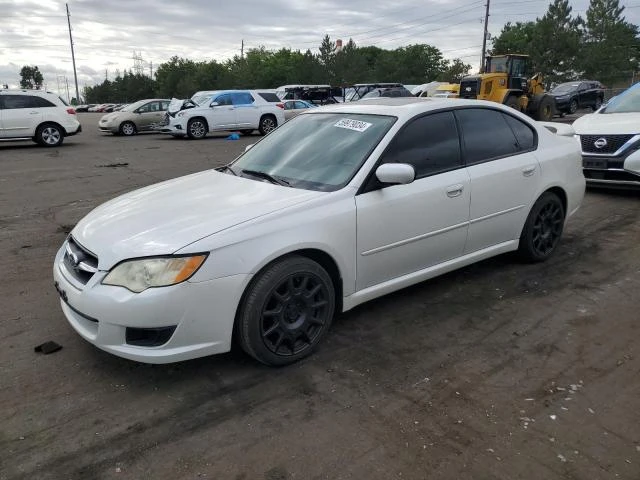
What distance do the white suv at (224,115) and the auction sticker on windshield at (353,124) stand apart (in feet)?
53.5

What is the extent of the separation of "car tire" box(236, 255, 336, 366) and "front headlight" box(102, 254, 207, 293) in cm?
37

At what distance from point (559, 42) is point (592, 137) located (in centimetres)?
4943

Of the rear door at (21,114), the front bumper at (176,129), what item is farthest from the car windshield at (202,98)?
the rear door at (21,114)

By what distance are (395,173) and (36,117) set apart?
1576cm

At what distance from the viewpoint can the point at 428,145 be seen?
405 centimetres

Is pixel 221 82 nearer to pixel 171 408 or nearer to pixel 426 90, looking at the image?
pixel 426 90

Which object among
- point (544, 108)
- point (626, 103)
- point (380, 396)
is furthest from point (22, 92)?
point (544, 108)

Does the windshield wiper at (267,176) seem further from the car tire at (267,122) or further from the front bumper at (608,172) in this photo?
the car tire at (267,122)

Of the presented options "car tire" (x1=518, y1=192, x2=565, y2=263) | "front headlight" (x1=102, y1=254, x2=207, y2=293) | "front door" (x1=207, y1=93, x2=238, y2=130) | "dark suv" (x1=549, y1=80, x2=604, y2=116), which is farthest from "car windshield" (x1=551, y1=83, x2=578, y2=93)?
"front headlight" (x1=102, y1=254, x2=207, y2=293)

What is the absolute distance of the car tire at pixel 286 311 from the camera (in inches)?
122

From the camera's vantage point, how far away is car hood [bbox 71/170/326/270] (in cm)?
303

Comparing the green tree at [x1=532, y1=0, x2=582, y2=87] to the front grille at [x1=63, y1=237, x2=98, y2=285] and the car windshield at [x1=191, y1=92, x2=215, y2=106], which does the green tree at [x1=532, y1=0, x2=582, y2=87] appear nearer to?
the car windshield at [x1=191, y1=92, x2=215, y2=106]

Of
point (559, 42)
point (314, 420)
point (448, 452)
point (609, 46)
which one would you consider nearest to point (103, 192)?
point (314, 420)

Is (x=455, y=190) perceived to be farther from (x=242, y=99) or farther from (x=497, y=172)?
(x=242, y=99)
